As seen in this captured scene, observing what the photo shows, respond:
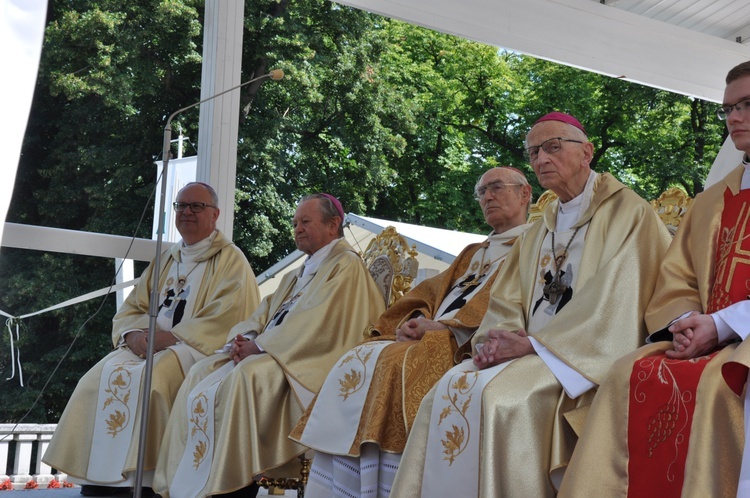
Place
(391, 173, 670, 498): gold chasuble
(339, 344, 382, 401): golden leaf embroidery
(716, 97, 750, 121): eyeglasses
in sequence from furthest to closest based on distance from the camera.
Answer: (339, 344, 382, 401): golden leaf embroidery < (391, 173, 670, 498): gold chasuble < (716, 97, 750, 121): eyeglasses

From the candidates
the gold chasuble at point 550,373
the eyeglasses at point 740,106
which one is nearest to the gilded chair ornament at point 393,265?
the gold chasuble at point 550,373

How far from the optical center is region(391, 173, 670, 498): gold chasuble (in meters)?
3.55

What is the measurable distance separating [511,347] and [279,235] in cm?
1290

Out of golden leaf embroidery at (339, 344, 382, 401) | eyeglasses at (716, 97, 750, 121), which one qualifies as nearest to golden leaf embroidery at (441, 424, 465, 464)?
golden leaf embroidery at (339, 344, 382, 401)

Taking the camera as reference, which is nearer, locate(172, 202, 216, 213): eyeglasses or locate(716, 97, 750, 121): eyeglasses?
locate(716, 97, 750, 121): eyeglasses

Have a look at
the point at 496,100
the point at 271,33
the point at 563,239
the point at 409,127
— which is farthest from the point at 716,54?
the point at 496,100

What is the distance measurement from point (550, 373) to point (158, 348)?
3.04 meters

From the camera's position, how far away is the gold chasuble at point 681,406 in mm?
2896

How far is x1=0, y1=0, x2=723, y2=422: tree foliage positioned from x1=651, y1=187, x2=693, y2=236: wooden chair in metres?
3.20

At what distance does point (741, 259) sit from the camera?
3.46m

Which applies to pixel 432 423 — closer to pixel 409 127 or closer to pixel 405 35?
pixel 409 127

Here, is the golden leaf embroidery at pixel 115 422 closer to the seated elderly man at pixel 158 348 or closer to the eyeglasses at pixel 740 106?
the seated elderly man at pixel 158 348

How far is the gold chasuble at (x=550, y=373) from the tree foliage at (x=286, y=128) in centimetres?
297

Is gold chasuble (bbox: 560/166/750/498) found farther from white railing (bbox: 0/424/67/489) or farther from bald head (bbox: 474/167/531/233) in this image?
white railing (bbox: 0/424/67/489)
